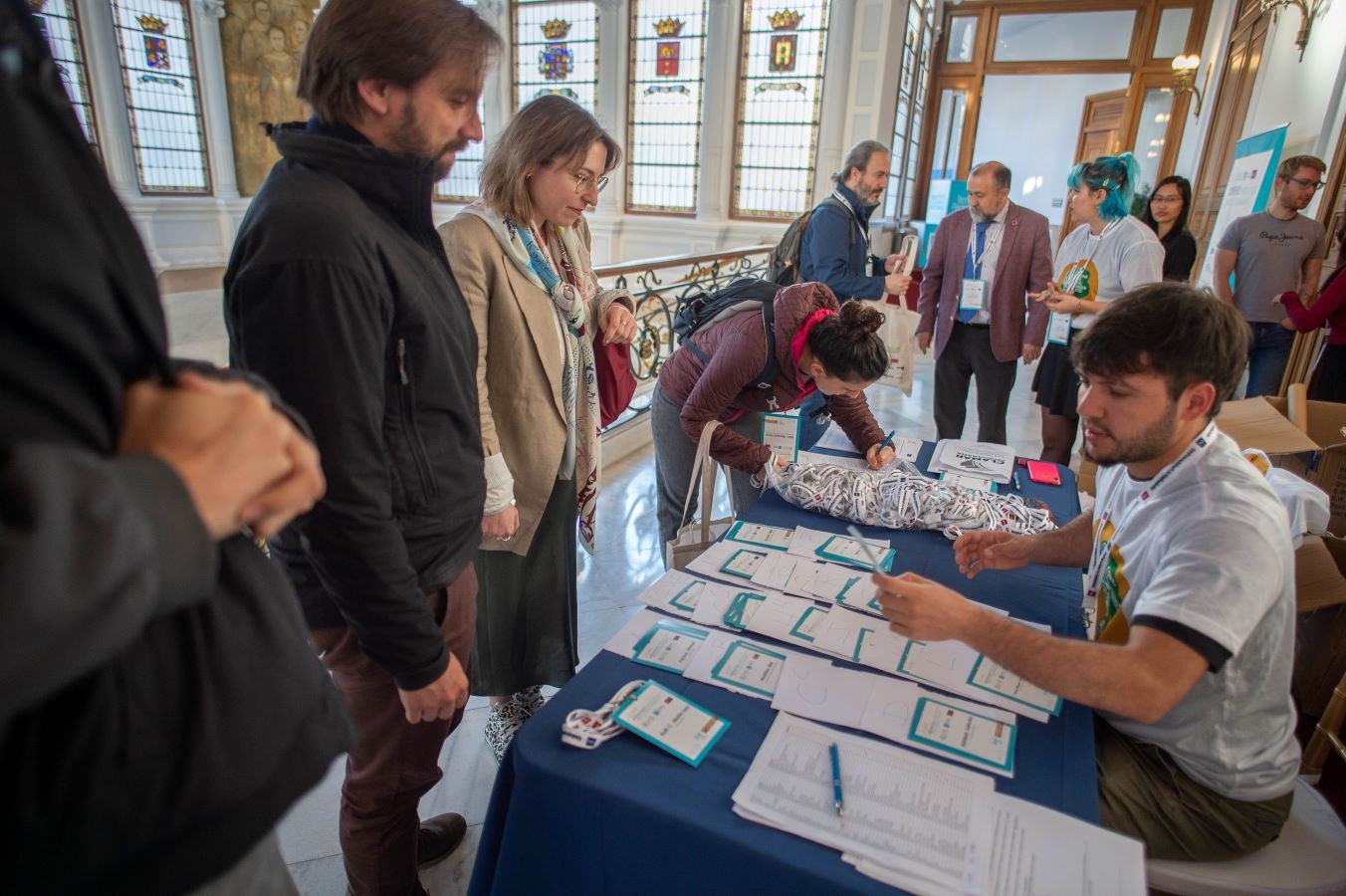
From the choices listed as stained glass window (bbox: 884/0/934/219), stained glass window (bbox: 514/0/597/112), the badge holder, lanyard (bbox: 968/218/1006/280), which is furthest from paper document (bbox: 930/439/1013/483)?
stained glass window (bbox: 514/0/597/112)

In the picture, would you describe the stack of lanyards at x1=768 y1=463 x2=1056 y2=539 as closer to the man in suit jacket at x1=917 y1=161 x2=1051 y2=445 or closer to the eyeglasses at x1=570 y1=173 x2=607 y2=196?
the eyeglasses at x1=570 y1=173 x2=607 y2=196

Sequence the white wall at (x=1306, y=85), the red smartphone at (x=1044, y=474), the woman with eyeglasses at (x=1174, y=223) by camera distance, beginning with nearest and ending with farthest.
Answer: the red smartphone at (x=1044, y=474) < the woman with eyeglasses at (x=1174, y=223) < the white wall at (x=1306, y=85)

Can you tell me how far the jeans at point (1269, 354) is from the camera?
380 cm

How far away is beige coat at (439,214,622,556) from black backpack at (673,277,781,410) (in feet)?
2.18

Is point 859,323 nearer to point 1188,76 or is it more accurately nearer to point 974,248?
point 974,248

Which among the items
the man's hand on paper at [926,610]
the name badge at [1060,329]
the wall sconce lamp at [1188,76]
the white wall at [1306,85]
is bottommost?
the man's hand on paper at [926,610]

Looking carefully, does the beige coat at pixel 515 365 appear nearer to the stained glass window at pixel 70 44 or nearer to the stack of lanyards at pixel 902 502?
the stack of lanyards at pixel 902 502

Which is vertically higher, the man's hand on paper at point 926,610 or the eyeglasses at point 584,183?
the eyeglasses at point 584,183

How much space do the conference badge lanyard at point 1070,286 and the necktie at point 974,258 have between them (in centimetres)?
33

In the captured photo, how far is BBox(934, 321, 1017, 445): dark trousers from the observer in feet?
10.7

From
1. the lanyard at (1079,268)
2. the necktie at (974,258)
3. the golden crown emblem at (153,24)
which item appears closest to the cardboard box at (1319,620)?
the lanyard at (1079,268)

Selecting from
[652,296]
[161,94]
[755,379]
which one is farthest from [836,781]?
[161,94]

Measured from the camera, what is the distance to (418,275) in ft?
3.11

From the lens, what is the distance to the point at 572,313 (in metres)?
1.51
